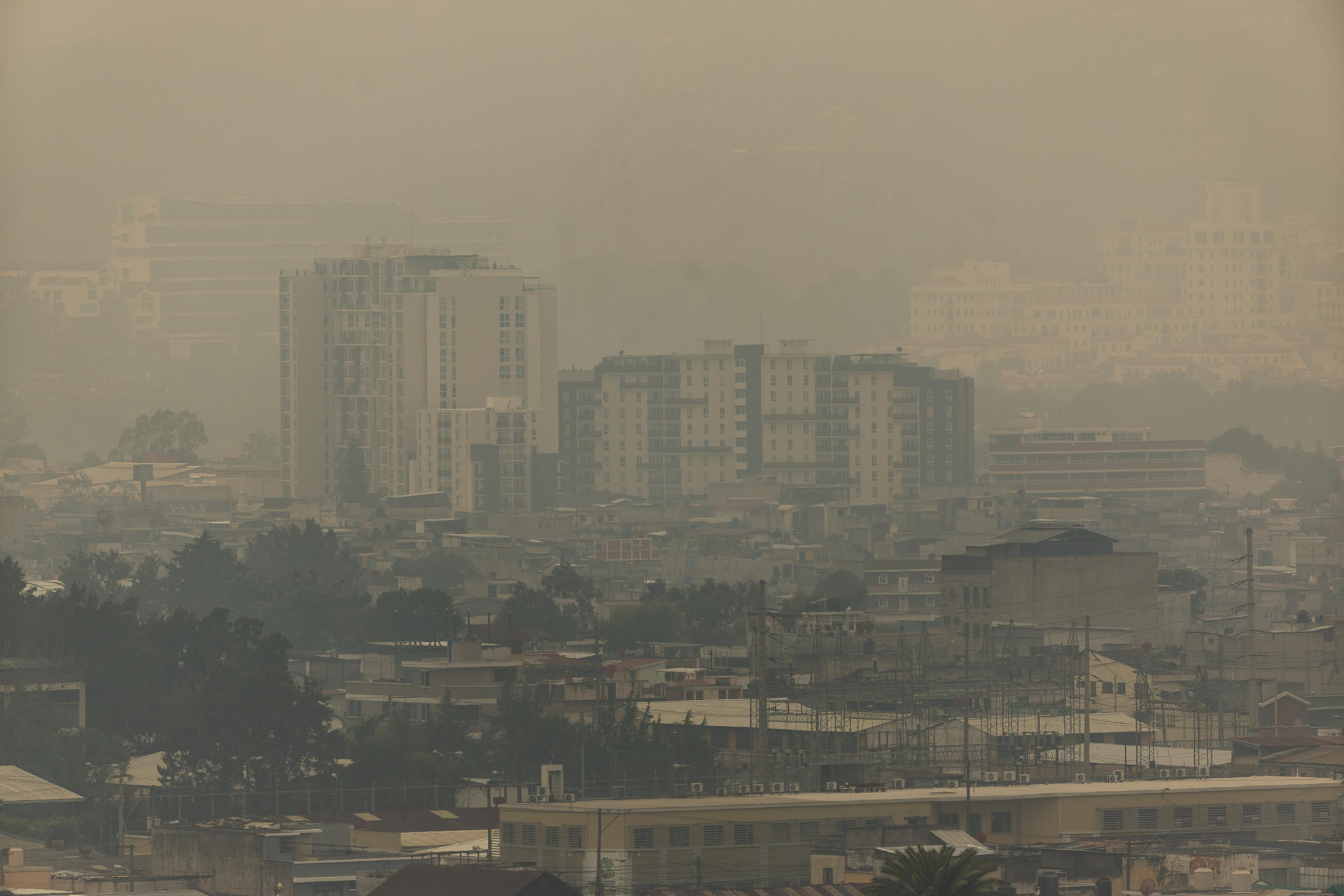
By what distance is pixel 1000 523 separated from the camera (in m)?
36.0

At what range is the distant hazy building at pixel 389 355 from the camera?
4000 centimetres

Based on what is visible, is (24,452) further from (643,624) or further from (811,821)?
(811,821)

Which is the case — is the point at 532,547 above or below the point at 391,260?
below

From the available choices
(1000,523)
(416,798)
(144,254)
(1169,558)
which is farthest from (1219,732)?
(144,254)

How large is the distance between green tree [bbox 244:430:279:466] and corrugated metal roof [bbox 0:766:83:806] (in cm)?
2818

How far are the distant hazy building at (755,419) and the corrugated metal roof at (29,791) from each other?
27.8 metres

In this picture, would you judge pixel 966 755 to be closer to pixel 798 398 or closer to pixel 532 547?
pixel 532 547

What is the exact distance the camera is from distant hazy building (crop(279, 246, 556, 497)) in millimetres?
40000

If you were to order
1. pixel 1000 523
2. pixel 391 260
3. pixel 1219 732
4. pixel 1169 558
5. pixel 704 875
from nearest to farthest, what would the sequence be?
pixel 704 875
pixel 1219 732
pixel 1169 558
pixel 1000 523
pixel 391 260

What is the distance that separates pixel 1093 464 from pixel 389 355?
1120cm

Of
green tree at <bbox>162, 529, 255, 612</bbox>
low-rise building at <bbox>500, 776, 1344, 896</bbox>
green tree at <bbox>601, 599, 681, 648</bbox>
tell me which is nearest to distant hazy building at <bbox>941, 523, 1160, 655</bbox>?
green tree at <bbox>601, 599, 681, 648</bbox>

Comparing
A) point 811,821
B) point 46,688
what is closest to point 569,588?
point 46,688

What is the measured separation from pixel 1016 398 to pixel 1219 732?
31.4 meters

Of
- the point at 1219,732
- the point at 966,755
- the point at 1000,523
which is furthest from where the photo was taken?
the point at 1000,523
